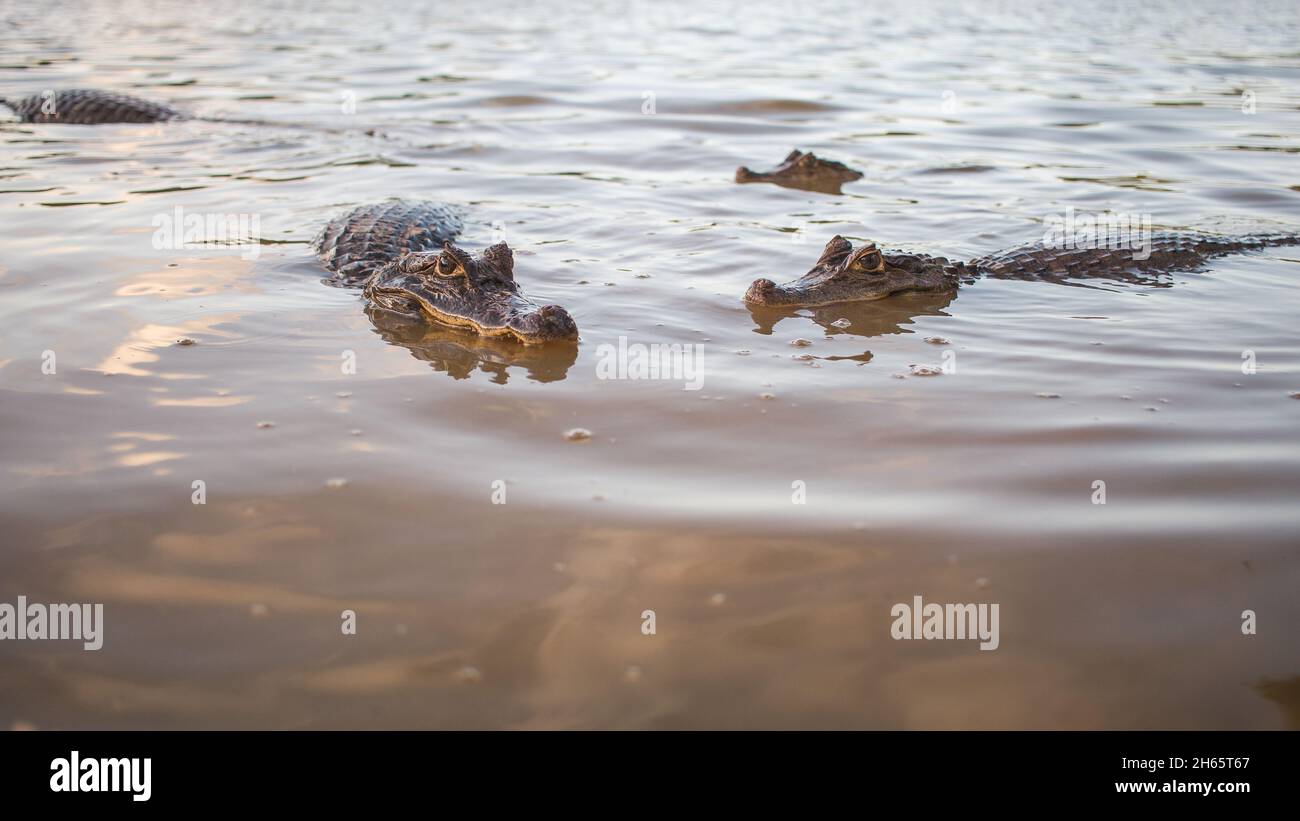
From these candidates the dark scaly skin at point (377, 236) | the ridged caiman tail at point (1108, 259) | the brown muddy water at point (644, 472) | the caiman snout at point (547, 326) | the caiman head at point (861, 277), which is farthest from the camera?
the ridged caiman tail at point (1108, 259)

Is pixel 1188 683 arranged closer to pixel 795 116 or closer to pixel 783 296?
pixel 783 296

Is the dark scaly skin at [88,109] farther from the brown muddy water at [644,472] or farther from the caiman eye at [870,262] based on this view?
the caiman eye at [870,262]

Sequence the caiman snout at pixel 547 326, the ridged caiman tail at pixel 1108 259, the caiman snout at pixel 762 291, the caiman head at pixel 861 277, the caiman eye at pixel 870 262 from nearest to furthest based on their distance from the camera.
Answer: the caiman snout at pixel 547 326
the caiman snout at pixel 762 291
the caiman head at pixel 861 277
the caiman eye at pixel 870 262
the ridged caiman tail at pixel 1108 259

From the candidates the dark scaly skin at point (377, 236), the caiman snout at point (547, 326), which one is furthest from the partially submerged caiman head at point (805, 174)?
the caiman snout at point (547, 326)

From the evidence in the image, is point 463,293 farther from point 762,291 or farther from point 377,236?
point 762,291

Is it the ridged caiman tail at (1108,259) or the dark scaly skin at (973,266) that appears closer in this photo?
the dark scaly skin at (973,266)

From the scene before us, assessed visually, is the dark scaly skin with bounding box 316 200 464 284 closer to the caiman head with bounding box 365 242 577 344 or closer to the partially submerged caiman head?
the caiman head with bounding box 365 242 577 344

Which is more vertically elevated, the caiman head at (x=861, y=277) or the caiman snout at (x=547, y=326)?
the caiman head at (x=861, y=277)

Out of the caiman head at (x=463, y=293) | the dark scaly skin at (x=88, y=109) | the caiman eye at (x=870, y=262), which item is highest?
the dark scaly skin at (x=88, y=109)

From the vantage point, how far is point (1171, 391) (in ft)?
16.1

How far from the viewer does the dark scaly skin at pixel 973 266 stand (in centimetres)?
655

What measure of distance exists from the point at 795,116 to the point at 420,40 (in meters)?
9.80

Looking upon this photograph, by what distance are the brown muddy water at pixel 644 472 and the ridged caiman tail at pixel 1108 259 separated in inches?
9.4
